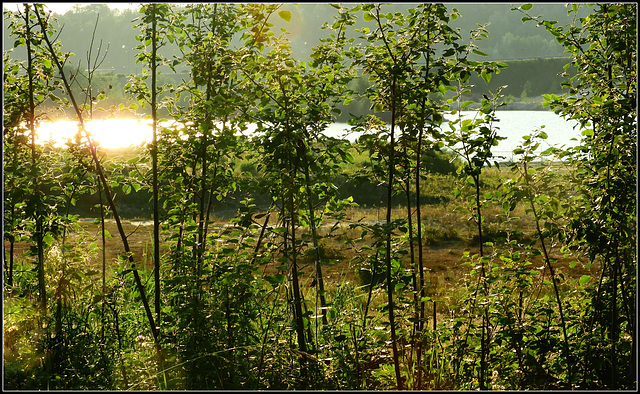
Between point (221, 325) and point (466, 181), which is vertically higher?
point (466, 181)

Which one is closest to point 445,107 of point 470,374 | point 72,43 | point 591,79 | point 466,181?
point 466,181

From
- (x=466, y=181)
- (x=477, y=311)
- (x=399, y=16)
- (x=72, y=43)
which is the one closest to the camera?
(x=477, y=311)

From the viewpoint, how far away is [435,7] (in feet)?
9.39

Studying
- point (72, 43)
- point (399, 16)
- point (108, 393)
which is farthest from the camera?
point (72, 43)

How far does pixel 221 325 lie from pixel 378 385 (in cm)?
100

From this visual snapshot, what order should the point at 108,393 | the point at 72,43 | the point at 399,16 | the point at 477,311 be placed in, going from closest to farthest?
the point at 108,393 → the point at 477,311 → the point at 399,16 → the point at 72,43

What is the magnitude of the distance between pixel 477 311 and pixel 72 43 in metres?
72.2

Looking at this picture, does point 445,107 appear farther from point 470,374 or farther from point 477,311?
point 470,374

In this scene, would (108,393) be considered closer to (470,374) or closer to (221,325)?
(221,325)

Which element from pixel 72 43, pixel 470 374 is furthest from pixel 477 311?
pixel 72 43

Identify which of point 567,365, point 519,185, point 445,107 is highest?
point 445,107

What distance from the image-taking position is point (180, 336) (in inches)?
115

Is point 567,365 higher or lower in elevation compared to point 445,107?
lower

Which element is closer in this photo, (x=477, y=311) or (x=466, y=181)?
(x=477, y=311)
